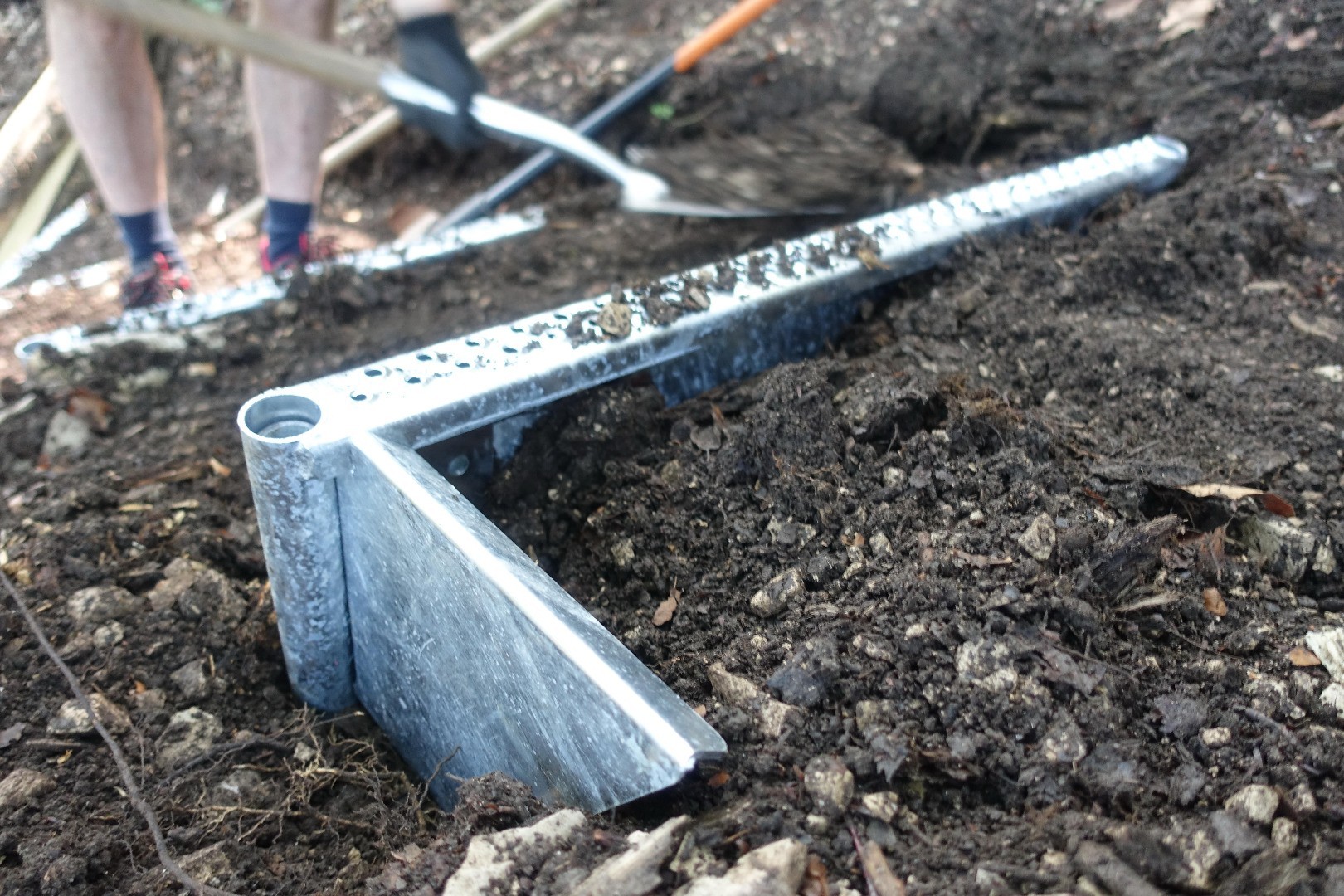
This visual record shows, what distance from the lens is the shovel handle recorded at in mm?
2143

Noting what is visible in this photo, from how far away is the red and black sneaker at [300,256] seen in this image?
236 centimetres

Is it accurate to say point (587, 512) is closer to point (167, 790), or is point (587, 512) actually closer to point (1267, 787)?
point (167, 790)

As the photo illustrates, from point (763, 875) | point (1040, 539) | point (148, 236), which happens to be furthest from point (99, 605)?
point (148, 236)

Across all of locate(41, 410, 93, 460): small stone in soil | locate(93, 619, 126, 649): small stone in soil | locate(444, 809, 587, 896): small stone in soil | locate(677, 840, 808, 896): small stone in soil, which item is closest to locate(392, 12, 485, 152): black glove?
locate(41, 410, 93, 460): small stone in soil

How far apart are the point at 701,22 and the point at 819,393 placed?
104 inches

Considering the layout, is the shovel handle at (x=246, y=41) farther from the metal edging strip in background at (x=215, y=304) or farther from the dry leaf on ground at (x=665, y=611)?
the dry leaf on ground at (x=665, y=611)

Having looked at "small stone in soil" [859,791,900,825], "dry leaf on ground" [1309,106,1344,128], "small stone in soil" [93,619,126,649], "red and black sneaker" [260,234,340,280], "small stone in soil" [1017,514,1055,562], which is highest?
"dry leaf on ground" [1309,106,1344,128]

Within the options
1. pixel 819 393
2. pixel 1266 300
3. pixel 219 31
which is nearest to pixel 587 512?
pixel 819 393

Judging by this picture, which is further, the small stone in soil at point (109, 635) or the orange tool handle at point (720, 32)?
the orange tool handle at point (720, 32)

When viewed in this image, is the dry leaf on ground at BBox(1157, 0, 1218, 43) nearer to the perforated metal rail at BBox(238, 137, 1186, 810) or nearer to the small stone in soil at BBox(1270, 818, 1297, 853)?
the perforated metal rail at BBox(238, 137, 1186, 810)

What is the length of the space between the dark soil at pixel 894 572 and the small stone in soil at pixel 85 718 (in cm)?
2

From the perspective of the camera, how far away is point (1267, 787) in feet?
3.04

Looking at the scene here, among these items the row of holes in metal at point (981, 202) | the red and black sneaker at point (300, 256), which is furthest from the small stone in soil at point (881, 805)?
the red and black sneaker at point (300, 256)

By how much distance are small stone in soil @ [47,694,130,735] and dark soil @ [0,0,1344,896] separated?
2cm
